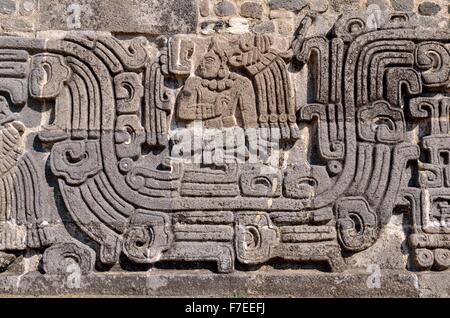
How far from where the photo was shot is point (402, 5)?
5430mm

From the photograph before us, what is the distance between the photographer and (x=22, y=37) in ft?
17.0

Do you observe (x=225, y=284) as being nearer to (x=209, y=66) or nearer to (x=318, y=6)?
(x=209, y=66)

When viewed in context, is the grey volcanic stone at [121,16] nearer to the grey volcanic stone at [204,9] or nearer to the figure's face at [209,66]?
the grey volcanic stone at [204,9]

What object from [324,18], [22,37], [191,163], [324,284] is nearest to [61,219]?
[191,163]

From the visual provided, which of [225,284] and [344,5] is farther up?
[344,5]

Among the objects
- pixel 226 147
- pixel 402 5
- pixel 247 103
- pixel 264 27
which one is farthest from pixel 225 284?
pixel 402 5

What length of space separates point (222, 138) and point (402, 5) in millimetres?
1596

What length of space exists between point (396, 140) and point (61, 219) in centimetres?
230

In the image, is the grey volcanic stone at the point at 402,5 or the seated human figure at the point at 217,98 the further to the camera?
the grey volcanic stone at the point at 402,5

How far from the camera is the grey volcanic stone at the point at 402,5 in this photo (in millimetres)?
5426

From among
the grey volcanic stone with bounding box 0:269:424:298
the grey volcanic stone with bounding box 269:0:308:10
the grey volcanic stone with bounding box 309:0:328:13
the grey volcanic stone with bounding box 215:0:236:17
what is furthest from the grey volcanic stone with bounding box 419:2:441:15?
the grey volcanic stone with bounding box 0:269:424:298

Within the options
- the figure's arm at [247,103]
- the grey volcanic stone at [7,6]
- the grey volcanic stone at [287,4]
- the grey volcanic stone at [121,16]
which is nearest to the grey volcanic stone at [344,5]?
the grey volcanic stone at [287,4]

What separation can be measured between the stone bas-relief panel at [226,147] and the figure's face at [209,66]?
14 mm

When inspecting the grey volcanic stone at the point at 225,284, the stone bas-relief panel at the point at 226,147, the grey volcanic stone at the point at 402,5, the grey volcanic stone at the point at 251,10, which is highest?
the grey volcanic stone at the point at 402,5
